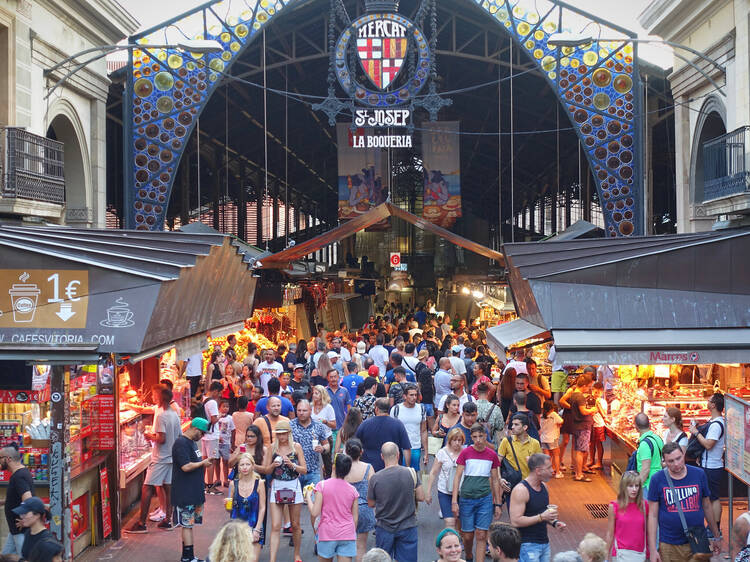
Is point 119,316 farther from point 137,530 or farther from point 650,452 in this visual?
point 650,452

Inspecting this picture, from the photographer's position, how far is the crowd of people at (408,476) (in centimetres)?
700

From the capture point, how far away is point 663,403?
12.7 metres

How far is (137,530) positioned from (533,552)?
16.3 ft

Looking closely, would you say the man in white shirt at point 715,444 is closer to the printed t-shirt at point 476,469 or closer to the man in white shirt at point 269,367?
the printed t-shirt at point 476,469

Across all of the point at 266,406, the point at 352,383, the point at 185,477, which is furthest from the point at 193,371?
the point at 185,477

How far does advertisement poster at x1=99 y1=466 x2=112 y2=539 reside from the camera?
31.8 feet

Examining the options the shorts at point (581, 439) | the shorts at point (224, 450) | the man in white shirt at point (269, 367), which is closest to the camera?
the shorts at point (224, 450)

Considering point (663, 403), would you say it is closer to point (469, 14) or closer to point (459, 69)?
point (469, 14)

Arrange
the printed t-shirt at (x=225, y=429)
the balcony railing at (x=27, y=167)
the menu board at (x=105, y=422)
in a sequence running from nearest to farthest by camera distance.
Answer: the menu board at (x=105, y=422) < the printed t-shirt at (x=225, y=429) < the balcony railing at (x=27, y=167)

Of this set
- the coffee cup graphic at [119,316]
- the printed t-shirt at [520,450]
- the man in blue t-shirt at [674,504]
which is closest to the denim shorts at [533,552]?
the man in blue t-shirt at [674,504]

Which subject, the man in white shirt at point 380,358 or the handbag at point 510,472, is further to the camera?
the man in white shirt at point 380,358

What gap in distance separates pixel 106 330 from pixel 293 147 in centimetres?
2934

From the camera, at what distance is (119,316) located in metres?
8.55

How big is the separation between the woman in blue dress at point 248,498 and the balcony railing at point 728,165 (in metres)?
8.66
